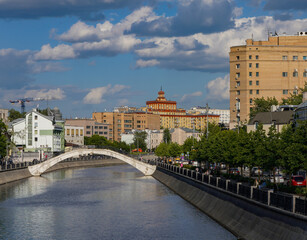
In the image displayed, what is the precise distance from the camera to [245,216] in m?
46.8

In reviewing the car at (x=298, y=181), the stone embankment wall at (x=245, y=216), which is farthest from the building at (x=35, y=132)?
the car at (x=298, y=181)

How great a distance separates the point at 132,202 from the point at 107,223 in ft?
61.4

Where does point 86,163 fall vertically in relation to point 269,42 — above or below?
below

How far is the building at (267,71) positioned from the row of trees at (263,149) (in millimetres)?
72280

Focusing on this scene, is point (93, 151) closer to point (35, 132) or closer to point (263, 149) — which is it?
point (35, 132)

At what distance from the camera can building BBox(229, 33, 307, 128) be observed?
172375 millimetres

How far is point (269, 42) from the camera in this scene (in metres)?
180

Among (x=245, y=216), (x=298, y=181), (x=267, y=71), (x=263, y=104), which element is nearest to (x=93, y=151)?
(x=263, y=104)

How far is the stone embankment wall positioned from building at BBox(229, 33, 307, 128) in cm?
9978

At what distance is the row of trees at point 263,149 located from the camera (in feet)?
156

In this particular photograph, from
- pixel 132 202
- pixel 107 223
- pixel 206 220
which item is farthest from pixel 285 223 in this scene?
pixel 132 202

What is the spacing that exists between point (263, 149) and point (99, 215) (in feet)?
63.5

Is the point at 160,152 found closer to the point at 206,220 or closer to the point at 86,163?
the point at 86,163

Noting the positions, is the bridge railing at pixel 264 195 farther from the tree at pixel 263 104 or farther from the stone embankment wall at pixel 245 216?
the tree at pixel 263 104
